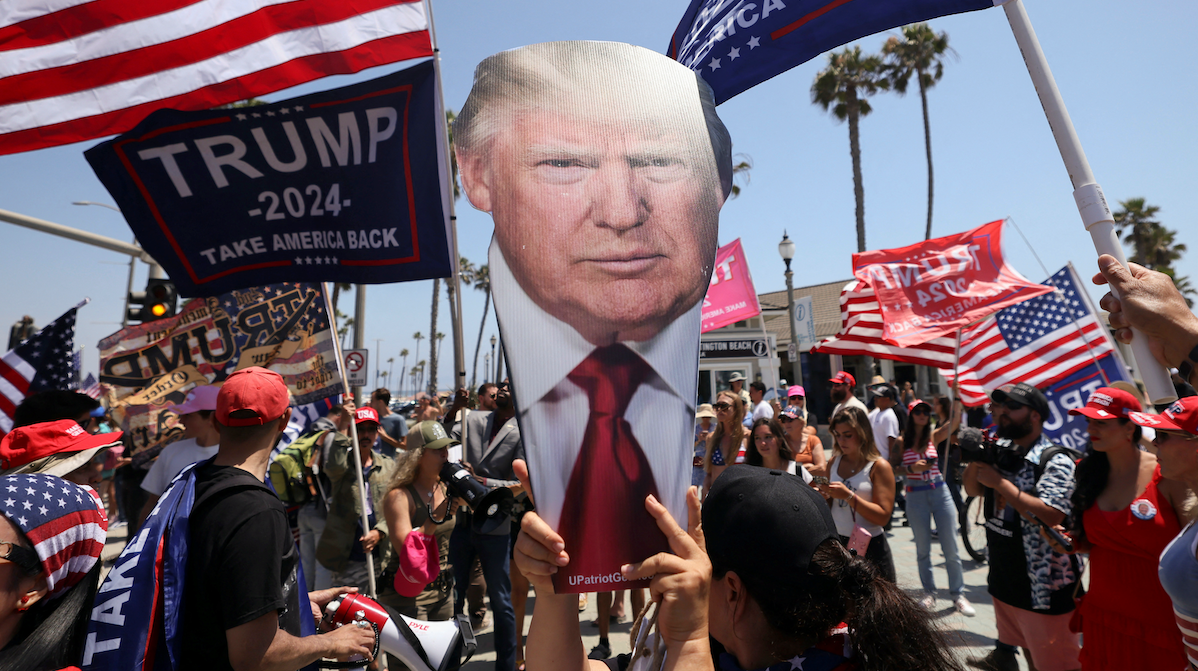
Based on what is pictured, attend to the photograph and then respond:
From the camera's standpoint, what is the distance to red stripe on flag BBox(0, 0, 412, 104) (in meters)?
4.11

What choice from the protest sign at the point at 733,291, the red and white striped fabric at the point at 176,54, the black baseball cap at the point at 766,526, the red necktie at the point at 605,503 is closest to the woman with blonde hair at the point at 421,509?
the red and white striped fabric at the point at 176,54

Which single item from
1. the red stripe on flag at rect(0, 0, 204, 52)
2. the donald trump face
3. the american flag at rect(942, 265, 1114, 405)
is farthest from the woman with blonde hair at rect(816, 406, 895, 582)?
the red stripe on flag at rect(0, 0, 204, 52)

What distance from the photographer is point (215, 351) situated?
632cm

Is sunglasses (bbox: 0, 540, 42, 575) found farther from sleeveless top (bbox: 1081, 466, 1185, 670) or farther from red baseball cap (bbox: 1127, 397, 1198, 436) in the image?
sleeveless top (bbox: 1081, 466, 1185, 670)

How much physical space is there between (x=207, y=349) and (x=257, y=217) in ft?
8.43

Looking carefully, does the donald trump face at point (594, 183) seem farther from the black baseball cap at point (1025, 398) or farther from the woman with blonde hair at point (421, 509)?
the black baseball cap at point (1025, 398)

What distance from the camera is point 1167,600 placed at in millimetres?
2854

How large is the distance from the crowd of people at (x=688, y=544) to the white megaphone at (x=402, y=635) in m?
0.09

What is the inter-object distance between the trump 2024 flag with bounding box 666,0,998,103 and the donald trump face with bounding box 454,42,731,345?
1.89 m

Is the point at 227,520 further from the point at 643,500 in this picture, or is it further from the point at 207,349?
the point at 207,349

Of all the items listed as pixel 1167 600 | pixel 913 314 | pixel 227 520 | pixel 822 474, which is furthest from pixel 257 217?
pixel 913 314

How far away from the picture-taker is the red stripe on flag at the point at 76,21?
397 cm

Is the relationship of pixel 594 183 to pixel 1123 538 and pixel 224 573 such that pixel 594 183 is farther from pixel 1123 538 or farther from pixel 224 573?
pixel 1123 538

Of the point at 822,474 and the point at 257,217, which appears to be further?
the point at 822,474
